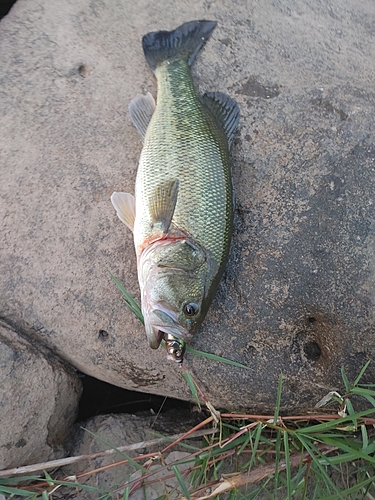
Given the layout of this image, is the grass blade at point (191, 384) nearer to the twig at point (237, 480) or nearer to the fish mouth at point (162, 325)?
the fish mouth at point (162, 325)

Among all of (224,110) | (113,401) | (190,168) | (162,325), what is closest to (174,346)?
(162,325)

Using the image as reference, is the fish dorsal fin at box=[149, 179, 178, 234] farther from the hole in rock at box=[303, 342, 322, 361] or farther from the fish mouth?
the hole in rock at box=[303, 342, 322, 361]

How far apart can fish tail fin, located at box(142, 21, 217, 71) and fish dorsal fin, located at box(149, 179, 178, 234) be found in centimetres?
112

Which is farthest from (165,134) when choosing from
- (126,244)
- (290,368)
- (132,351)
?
(290,368)

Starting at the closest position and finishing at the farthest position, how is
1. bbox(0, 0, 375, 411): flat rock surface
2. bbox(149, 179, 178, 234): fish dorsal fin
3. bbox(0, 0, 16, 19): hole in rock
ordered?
bbox(149, 179, 178, 234): fish dorsal fin
bbox(0, 0, 375, 411): flat rock surface
bbox(0, 0, 16, 19): hole in rock

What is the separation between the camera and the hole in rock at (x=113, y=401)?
11.8 feet

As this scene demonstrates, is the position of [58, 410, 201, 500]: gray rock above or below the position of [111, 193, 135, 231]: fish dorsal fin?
below

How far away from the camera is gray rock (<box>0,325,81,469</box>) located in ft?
9.22

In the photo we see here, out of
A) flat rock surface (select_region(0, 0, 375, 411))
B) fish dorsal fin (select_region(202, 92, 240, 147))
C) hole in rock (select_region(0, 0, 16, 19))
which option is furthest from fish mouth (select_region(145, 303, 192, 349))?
hole in rock (select_region(0, 0, 16, 19))

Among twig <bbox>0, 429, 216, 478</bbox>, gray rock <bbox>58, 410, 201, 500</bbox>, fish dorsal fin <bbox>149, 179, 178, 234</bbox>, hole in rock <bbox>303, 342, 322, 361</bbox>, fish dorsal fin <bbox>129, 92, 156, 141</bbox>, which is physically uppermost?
fish dorsal fin <bbox>129, 92, 156, 141</bbox>

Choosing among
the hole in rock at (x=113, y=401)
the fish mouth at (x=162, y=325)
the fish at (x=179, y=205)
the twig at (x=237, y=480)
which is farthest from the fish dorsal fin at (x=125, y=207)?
the twig at (x=237, y=480)

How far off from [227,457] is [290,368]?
0.78m

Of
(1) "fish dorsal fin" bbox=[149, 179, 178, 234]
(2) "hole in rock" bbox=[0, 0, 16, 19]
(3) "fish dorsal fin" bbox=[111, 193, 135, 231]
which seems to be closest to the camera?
(1) "fish dorsal fin" bbox=[149, 179, 178, 234]

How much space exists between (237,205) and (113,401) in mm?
1885
